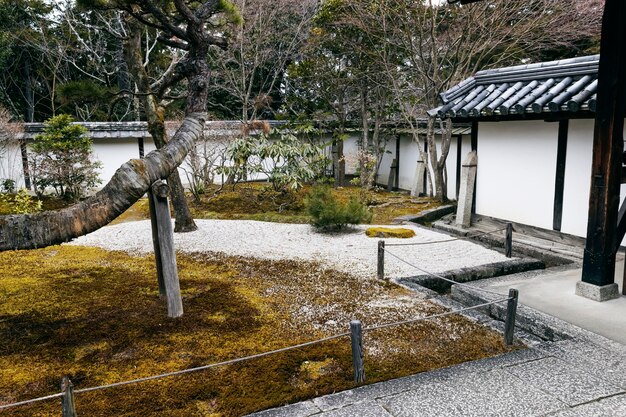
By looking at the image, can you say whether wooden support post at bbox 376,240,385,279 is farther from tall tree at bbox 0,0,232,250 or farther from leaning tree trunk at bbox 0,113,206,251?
leaning tree trunk at bbox 0,113,206,251

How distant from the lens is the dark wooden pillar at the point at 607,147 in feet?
15.6

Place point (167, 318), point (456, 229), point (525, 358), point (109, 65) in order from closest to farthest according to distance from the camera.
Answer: point (525, 358), point (167, 318), point (456, 229), point (109, 65)

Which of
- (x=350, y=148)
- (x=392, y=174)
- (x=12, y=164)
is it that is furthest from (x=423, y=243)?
(x=12, y=164)

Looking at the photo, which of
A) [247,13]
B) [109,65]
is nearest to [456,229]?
[247,13]

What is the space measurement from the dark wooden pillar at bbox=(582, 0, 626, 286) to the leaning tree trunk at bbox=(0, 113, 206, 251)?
4543mm

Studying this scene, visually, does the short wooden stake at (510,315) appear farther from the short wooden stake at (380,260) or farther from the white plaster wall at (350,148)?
the white plaster wall at (350,148)

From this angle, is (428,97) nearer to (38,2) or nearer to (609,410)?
(609,410)

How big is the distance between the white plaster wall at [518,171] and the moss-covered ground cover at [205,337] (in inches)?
147

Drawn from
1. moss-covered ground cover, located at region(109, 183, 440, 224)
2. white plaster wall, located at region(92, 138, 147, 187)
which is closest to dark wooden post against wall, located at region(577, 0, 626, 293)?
moss-covered ground cover, located at region(109, 183, 440, 224)

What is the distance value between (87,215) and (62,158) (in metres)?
10.3

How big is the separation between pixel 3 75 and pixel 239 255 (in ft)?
57.3

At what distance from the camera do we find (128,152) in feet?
56.7

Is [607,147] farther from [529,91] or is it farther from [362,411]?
[362,411]

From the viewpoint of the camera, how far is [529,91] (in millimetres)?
7730
